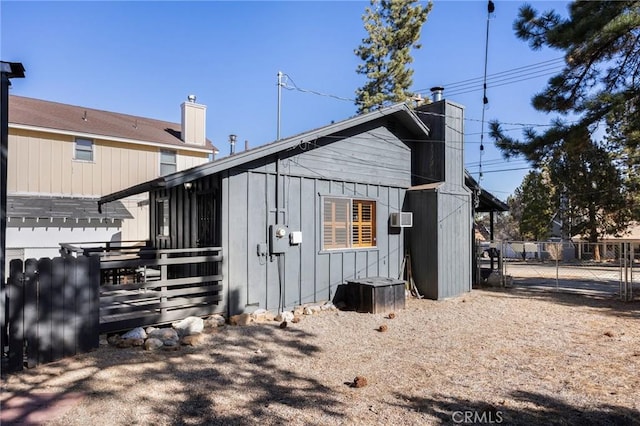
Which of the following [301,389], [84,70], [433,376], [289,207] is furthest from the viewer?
[84,70]

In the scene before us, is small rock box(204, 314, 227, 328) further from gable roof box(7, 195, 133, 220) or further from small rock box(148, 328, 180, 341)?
gable roof box(7, 195, 133, 220)

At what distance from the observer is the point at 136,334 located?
5.34 meters

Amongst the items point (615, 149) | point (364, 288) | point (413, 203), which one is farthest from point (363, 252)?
point (615, 149)

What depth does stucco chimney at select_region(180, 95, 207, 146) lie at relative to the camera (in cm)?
1680

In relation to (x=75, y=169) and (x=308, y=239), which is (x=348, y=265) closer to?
(x=308, y=239)

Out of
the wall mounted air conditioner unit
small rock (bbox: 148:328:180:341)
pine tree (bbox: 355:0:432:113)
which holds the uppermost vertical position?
pine tree (bbox: 355:0:432:113)

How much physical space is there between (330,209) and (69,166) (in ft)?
35.3

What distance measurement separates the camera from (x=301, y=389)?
3.89 meters

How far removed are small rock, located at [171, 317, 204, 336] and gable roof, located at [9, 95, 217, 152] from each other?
11.1 metres

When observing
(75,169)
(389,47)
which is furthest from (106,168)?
(389,47)

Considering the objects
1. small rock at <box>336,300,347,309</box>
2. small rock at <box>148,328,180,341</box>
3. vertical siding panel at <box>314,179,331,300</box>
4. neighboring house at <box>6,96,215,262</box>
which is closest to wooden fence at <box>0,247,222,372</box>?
small rock at <box>148,328,180,341</box>

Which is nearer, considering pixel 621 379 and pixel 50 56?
pixel 621 379

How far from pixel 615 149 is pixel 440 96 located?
62.5 ft

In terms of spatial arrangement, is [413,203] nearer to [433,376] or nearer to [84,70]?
[433,376]
